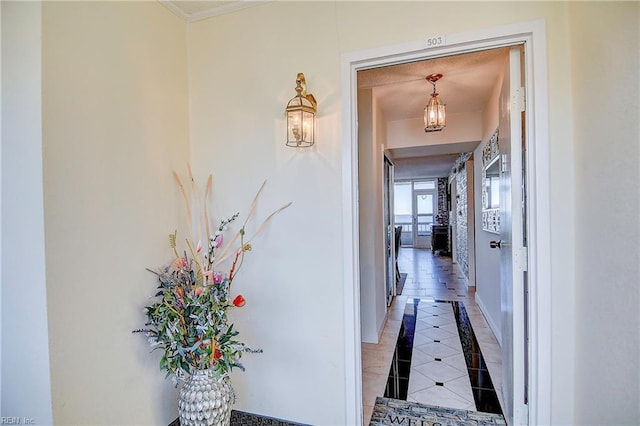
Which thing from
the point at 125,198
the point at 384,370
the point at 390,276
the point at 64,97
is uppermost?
the point at 64,97

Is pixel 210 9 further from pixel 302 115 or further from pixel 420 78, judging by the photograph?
pixel 420 78

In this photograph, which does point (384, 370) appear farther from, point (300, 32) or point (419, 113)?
point (419, 113)

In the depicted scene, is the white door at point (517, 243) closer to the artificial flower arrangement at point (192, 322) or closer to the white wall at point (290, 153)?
the white wall at point (290, 153)

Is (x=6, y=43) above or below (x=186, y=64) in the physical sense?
below

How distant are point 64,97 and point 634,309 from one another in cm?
221

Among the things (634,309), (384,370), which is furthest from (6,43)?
(384,370)

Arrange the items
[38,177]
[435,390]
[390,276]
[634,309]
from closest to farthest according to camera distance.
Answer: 1. [634,309]
2. [38,177]
3. [435,390]
4. [390,276]

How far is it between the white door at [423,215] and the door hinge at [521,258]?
9922 mm

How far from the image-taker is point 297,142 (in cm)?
182

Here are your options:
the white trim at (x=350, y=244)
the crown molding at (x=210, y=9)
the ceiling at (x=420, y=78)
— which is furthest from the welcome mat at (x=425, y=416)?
the crown molding at (x=210, y=9)

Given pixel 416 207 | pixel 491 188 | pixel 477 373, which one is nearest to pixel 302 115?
pixel 477 373

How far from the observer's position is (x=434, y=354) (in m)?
2.97

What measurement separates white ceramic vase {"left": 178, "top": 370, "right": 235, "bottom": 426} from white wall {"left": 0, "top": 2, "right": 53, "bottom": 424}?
21.2 inches

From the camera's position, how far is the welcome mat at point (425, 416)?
2.00 metres
